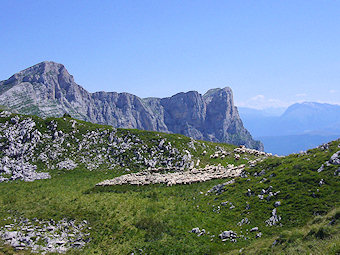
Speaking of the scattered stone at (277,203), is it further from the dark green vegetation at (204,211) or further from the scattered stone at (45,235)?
the scattered stone at (45,235)

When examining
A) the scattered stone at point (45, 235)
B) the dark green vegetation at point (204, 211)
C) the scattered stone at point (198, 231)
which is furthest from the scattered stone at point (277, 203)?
the scattered stone at point (45, 235)

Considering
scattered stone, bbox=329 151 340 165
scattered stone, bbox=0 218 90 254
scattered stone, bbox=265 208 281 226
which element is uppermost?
scattered stone, bbox=329 151 340 165

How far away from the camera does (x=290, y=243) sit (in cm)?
1741

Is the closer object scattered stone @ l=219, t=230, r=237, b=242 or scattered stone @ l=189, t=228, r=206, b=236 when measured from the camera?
scattered stone @ l=219, t=230, r=237, b=242

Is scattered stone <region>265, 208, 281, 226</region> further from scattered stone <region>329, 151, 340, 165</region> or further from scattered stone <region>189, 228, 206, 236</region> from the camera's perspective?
scattered stone <region>329, 151, 340, 165</region>

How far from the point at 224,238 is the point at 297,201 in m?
8.70

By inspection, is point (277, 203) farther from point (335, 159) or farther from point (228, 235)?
point (335, 159)

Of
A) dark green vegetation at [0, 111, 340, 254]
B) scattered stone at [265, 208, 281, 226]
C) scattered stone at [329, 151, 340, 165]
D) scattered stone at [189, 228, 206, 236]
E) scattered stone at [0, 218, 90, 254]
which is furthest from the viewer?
scattered stone at [329, 151, 340, 165]

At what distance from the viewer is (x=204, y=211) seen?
30250 mm

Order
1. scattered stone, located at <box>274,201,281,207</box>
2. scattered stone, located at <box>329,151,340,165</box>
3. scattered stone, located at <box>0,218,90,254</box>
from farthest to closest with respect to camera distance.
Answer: scattered stone, located at <box>329,151,340,165</box>, scattered stone, located at <box>274,201,281,207</box>, scattered stone, located at <box>0,218,90,254</box>

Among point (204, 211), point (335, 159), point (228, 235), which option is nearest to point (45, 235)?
point (204, 211)

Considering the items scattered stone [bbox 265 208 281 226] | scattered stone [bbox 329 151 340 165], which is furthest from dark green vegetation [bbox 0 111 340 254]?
scattered stone [bbox 329 151 340 165]

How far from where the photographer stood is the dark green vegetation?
2034 cm

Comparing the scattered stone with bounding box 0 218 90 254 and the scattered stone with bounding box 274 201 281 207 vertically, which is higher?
the scattered stone with bounding box 274 201 281 207
